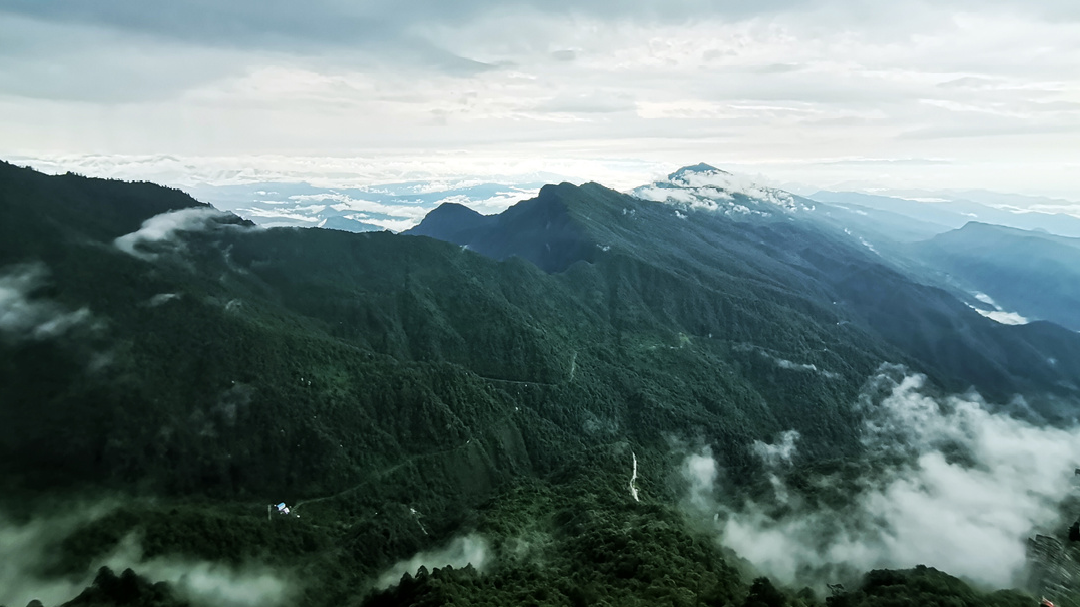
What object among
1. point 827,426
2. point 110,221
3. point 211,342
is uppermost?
point 110,221

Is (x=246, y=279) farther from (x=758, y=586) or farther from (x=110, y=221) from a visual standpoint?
(x=758, y=586)

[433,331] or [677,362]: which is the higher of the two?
[433,331]

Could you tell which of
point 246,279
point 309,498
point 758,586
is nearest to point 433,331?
point 246,279

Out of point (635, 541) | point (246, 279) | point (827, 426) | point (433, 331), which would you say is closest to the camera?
point (635, 541)

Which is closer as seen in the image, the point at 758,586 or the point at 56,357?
the point at 758,586

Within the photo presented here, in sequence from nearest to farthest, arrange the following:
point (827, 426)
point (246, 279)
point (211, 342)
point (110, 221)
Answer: point (211, 342), point (110, 221), point (246, 279), point (827, 426)

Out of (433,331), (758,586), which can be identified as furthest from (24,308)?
(758,586)

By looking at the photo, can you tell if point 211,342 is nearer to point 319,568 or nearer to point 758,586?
point 319,568
